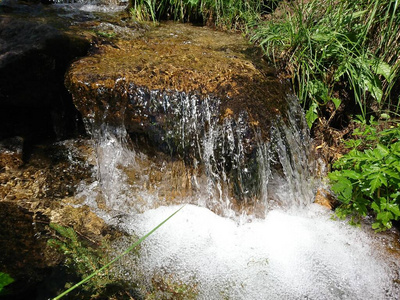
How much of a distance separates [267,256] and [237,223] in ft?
1.43

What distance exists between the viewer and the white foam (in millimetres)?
2186

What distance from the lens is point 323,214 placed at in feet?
9.53

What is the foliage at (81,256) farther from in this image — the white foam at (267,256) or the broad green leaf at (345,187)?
the broad green leaf at (345,187)

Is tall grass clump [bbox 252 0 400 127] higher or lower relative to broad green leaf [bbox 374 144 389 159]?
higher

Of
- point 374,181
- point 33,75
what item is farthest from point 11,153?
point 374,181

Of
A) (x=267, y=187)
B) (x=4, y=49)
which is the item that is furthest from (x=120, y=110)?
(x=267, y=187)

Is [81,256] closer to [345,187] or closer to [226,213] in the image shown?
[226,213]

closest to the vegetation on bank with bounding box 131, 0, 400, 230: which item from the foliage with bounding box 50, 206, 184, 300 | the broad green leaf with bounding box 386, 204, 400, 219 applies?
the broad green leaf with bounding box 386, 204, 400, 219

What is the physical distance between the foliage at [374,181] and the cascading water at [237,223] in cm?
23

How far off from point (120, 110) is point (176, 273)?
1.52m

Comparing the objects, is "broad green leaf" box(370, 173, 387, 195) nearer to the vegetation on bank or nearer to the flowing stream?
the vegetation on bank

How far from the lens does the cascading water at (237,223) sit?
2.23 m

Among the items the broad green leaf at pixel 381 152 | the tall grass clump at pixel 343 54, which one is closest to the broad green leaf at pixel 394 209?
the broad green leaf at pixel 381 152

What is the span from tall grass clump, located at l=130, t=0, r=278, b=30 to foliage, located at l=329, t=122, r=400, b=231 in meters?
2.46
